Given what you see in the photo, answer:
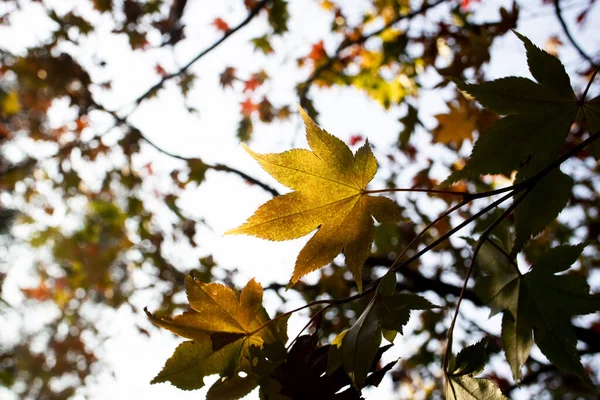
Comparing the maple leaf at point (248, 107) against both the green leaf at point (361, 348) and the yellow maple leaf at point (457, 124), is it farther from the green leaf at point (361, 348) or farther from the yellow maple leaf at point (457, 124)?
the green leaf at point (361, 348)

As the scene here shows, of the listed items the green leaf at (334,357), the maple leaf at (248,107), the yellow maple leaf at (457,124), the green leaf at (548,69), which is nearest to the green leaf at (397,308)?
the green leaf at (334,357)

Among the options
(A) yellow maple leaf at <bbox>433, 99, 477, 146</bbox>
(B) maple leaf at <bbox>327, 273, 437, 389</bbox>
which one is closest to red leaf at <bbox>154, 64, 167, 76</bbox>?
(A) yellow maple leaf at <bbox>433, 99, 477, 146</bbox>

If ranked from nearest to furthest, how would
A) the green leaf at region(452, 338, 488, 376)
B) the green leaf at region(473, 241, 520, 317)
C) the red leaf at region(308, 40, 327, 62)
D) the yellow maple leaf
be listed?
1. the green leaf at region(452, 338, 488, 376)
2. the green leaf at region(473, 241, 520, 317)
3. the yellow maple leaf
4. the red leaf at region(308, 40, 327, 62)

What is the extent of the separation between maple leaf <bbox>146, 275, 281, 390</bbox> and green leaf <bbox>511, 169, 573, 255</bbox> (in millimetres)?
632

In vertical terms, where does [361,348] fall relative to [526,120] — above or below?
below

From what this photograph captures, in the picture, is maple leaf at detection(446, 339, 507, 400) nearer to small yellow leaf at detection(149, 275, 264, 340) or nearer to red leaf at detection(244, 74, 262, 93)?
small yellow leaf at detection(149, 275, 264, 340)

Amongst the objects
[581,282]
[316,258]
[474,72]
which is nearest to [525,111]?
[581,282]

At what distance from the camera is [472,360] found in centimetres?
98

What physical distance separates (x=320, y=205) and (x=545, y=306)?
65 centimetres

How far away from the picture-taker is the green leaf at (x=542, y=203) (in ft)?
3.39

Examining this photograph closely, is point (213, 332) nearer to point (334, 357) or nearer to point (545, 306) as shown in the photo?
point (334, 357)

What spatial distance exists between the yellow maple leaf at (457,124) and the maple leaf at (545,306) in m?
2.02

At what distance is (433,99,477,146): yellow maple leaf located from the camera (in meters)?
3.15

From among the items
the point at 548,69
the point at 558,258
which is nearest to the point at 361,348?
the point at 558,258
